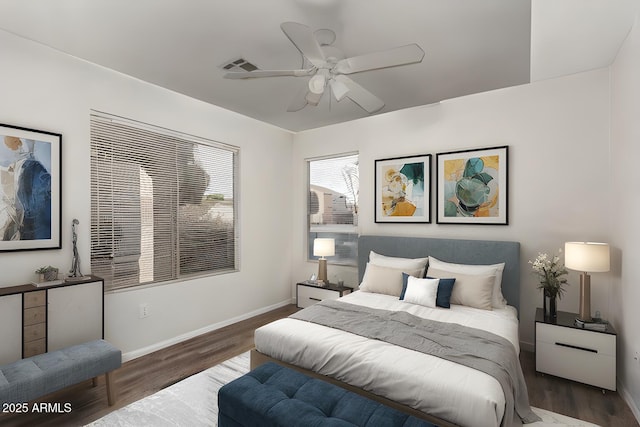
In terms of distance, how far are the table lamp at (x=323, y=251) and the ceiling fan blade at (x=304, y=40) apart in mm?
2596

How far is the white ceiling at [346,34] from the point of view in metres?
2.13

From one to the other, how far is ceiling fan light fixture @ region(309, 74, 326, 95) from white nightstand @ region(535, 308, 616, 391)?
269cm

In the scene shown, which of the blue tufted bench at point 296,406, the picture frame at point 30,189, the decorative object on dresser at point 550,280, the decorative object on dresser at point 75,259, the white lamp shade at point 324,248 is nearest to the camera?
the blue tufted bench at point 296,406

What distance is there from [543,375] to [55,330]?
4037 millimetres

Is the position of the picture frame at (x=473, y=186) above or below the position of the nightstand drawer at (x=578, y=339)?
above

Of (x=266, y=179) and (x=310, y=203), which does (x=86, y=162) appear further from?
(x=310, y=203)

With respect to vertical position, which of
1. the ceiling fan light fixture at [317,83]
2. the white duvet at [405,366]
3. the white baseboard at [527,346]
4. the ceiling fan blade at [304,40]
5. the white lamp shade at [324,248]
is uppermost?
the ceiling fan blade at [304,40]

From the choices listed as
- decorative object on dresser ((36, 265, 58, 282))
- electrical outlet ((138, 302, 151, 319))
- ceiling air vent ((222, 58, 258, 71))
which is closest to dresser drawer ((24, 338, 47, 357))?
decorative object on dresser ((36, 265, 58, 282))

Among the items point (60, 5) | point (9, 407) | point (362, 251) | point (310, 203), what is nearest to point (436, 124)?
point (362, 251)

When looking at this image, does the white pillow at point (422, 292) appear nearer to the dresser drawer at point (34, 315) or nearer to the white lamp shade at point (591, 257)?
the white lamp shade at point (591, 257)

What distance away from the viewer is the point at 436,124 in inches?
150

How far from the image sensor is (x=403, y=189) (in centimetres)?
402

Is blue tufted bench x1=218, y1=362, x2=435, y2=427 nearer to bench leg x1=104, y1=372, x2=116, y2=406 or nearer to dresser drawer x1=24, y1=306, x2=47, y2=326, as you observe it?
bench leg x1=104, y1=372, x2=116, y2=406

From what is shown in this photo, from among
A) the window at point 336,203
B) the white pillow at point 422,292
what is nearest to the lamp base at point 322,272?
the window at point 336,203
